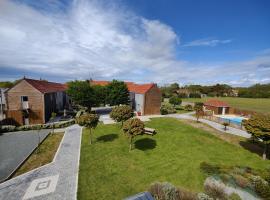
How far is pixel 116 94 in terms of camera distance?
3953cm

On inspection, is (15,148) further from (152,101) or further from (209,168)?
(152,101)

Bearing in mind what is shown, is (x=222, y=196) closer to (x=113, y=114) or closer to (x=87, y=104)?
(x=113, y=114)

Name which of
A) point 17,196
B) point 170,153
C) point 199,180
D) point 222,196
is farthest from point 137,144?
point 17,196

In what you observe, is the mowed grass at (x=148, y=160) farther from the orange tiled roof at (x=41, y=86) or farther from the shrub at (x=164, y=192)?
the orange tiled roof at (x=41, y=86)

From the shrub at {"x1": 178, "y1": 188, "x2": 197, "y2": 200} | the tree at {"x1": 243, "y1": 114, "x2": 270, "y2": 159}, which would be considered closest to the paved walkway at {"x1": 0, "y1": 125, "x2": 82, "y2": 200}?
the shrub at {"x1": 178, "y1": 188, "x2": 197, "y2": 200}

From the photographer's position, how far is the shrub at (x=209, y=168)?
14328 mm

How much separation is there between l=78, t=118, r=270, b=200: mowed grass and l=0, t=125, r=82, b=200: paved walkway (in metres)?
0.74

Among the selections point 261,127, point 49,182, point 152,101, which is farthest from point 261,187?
point 152,101

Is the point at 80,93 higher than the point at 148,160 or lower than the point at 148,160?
higher

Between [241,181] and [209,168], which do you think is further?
[209,168]

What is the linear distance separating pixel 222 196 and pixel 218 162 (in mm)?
5566

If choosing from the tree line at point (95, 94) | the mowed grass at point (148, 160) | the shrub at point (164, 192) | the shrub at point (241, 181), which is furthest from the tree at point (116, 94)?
the shrub at point (164, 192)

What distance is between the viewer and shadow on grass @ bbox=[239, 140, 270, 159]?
62.7 feet

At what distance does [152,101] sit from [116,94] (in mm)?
9033
